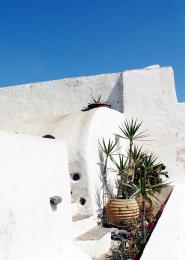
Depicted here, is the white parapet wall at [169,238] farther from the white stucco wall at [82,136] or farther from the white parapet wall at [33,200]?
the white stucco wall at [82,136]

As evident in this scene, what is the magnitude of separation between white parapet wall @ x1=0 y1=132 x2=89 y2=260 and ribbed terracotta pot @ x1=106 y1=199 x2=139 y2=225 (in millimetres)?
2157

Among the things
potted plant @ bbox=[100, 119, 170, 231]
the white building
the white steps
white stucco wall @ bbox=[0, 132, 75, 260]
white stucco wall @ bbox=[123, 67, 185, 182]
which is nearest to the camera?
white stucco wall @ bbox=[0, 132, 75, 260]

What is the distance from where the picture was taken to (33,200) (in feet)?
16.6

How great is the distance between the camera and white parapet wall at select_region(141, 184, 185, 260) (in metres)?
3.79

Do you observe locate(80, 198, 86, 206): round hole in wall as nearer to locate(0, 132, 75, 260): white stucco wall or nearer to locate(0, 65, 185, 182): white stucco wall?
locate(0, 132, 75, 260): white stucco wall

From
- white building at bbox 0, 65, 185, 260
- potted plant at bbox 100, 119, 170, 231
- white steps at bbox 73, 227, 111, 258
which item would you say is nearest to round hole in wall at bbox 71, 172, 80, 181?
white building at bbox 0, 65, 185, 260

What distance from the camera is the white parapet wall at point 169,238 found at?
379 centimetres

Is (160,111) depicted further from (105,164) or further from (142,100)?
(105,164)

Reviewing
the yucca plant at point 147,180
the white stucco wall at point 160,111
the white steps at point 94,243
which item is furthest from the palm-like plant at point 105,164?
the white stucco wall at point 160,111

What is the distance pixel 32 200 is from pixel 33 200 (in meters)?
0.03

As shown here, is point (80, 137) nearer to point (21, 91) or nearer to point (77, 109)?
point (77, 109)

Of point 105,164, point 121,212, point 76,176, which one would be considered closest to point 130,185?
point 121,212

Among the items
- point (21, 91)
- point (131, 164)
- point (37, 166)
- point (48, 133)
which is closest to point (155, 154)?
point (131, 164)

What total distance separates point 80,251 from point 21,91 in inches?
330
